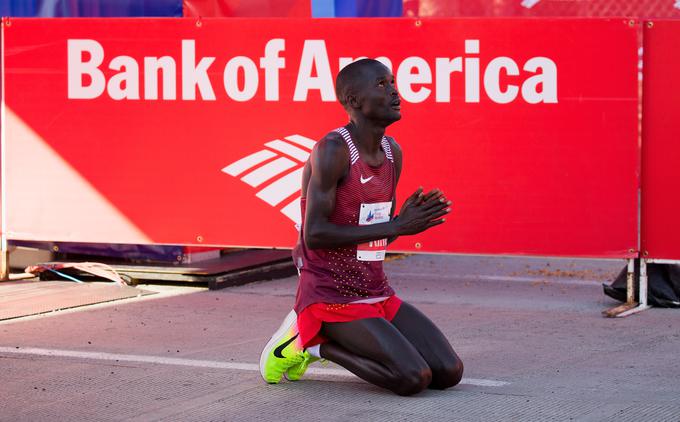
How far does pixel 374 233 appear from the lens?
17.5ft

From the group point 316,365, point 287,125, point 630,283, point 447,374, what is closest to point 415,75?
point 287,125

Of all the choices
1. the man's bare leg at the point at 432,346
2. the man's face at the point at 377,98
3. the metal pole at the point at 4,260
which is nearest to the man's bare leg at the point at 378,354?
the man's bare leg at the point at 432,346

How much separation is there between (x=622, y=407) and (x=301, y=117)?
4.07 m

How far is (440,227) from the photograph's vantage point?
836cm

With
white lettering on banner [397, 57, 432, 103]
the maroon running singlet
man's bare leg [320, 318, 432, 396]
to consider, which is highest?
white lettering on banner [397, 57, 432, 103]

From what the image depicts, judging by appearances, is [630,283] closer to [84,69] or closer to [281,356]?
[281,356]

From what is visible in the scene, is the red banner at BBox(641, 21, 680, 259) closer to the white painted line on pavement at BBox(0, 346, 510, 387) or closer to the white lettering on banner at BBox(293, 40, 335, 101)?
the white lettering on banner at BBox(293, 40, 335, 101)

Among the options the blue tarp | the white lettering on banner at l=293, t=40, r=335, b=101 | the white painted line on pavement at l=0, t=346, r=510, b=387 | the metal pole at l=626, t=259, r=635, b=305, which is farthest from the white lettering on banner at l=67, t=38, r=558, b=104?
the white painted line on pavement at l=0, t=346, r=510, b=387

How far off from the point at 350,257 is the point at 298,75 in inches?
127

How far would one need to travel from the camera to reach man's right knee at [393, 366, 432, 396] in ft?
17.0

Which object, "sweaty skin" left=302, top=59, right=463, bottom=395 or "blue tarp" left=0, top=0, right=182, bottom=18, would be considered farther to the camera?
"blue tarp" left=0, top=0, right=182, bottom=18

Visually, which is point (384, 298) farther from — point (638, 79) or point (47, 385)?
point (638, 79)

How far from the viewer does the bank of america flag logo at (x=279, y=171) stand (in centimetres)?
851

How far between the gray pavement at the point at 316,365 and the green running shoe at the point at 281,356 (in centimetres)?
7
